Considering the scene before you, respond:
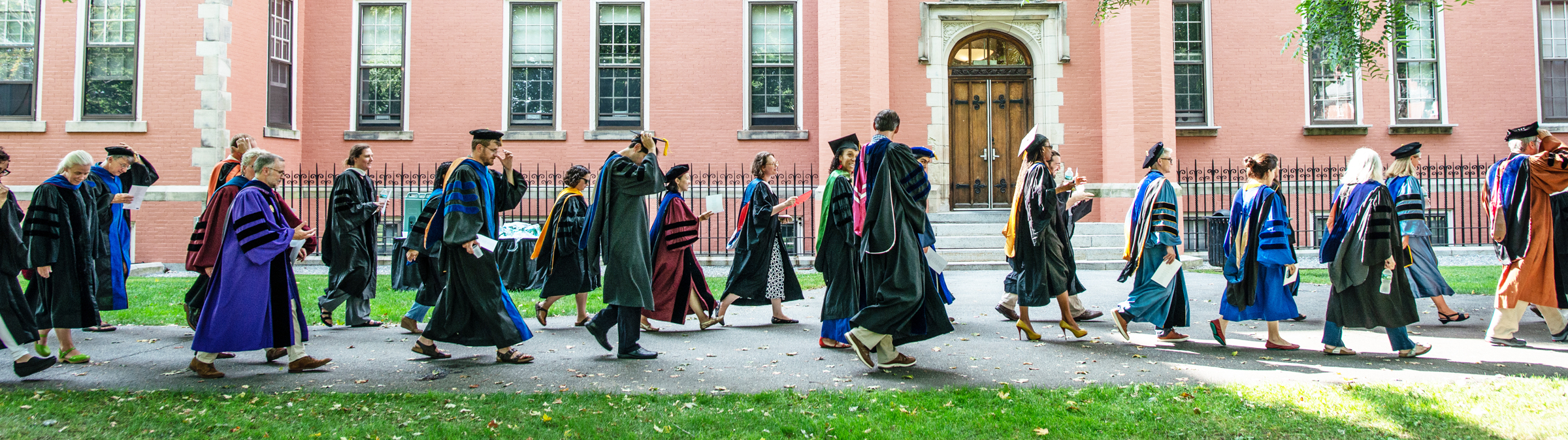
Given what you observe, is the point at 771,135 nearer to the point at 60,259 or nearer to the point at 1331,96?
the point at 1331,96

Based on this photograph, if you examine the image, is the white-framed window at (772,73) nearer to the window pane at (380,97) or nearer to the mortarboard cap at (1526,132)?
the window pane at (380,97)

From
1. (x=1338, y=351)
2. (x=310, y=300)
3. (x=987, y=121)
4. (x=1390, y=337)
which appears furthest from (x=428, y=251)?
(x=987, y=121)

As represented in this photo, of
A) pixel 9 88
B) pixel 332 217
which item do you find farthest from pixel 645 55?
pixel 9 88

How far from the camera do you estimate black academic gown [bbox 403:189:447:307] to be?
6.13 m

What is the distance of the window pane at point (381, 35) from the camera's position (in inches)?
635

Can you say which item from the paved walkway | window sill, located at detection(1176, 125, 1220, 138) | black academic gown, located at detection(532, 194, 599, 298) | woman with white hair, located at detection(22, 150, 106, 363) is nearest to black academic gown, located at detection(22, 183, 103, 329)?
woman with white hair, located at detection(22, 150, 106, 363)

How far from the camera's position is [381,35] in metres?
16.1

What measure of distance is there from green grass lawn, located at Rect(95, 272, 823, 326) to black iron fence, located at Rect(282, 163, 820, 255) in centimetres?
276

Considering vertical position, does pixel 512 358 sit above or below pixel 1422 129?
below

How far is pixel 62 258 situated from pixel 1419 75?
64.5ft

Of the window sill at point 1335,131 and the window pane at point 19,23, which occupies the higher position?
the window pane at point 19,23

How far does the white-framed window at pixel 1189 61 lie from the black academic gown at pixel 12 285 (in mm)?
16151

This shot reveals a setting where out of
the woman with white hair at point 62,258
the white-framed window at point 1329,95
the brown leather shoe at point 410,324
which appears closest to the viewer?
the woman with white hair at point 62,258

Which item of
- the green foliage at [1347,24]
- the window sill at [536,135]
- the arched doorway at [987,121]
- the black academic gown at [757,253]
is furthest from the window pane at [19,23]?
the green foliage at [1347,24]
